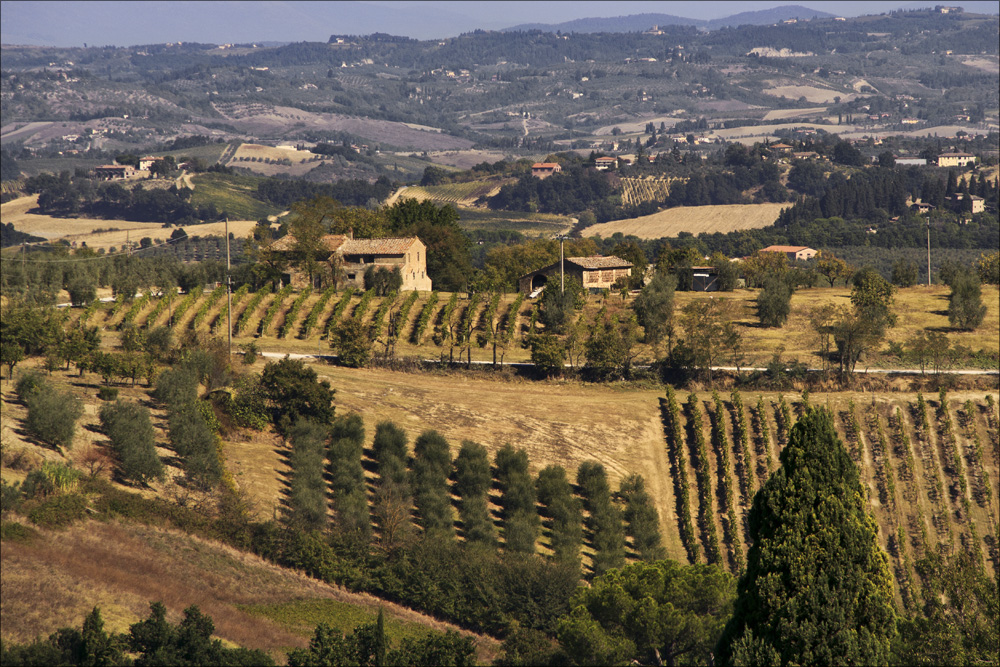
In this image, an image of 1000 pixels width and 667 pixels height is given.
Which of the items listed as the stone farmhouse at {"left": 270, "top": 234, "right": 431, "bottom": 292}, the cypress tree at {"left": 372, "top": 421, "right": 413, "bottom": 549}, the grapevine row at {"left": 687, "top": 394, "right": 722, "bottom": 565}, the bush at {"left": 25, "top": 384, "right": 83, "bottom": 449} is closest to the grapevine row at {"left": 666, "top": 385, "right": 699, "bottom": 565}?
the grapevine row at {"left": 687, "top": 394, "right": 722, "bottom": 565}

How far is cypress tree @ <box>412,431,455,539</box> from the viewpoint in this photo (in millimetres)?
48781

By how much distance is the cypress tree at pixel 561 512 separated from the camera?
48188mm

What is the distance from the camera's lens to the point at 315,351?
235 ft

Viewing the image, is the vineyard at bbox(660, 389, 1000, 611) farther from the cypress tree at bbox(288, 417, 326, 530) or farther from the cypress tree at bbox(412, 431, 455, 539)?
the cypress tree at bbox(288, 417, 326, 530)

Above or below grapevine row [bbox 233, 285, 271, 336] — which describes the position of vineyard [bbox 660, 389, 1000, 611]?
below

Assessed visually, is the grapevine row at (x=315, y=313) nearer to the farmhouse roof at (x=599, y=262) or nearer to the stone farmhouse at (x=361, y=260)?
the stone farmhouse at (x=361, y=260)

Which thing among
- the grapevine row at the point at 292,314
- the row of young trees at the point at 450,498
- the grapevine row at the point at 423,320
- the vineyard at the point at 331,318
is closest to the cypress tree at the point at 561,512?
the row of young trees at the point at 450,498

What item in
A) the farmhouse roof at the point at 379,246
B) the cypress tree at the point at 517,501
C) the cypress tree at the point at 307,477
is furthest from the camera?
the farmhouse roof at the point at 379,246

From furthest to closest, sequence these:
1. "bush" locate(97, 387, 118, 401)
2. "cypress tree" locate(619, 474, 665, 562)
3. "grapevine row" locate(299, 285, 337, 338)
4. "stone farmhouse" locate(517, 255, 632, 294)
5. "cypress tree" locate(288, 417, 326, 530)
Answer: "stone farmhouse" locate(517, 255, 632, 294) < "grapevine row" locate(299, 285, 337, 338) < "bush" locate(97, 387, 118, 401) < "cypress tree" locate(619, 474, 665, 562) < "cypress tree" locate(288, 417, 326, 530)

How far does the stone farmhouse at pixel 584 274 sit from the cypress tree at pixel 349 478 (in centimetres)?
3257

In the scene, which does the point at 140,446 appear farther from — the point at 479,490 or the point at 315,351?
the point at 315,351

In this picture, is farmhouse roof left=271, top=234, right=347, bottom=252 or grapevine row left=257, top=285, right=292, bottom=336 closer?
grapevine row left=257, top=285, right=292, bottom=336

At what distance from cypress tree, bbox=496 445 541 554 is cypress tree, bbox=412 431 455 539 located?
2.50 meters

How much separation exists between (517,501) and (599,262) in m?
40.3
